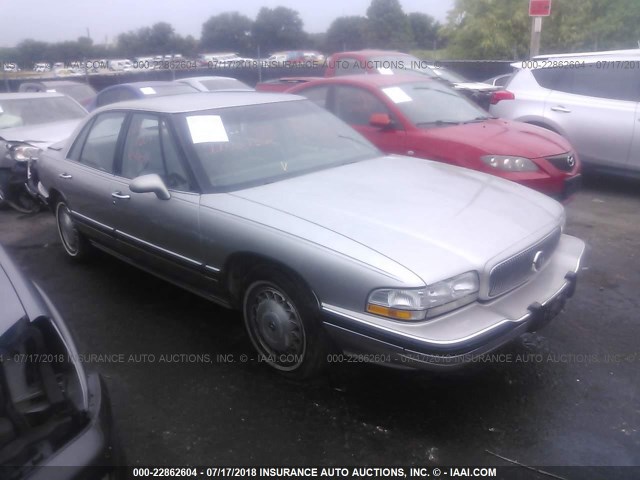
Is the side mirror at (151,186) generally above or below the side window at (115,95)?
below

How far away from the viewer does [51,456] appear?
1709 mm

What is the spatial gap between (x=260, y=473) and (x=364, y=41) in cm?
2708

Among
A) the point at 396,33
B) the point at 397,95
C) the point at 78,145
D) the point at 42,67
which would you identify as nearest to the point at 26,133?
the point at 78,145

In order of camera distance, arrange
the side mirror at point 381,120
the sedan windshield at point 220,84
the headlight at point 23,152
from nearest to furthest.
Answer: the side mirror at point 381,120
the headlight at point 23,152
the sedan windshield at point 220,84

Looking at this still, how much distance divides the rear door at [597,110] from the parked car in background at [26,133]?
6278mm

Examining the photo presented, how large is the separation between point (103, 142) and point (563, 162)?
415 centimetres

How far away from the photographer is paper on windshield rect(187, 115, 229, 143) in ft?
12.3

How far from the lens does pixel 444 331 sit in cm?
265

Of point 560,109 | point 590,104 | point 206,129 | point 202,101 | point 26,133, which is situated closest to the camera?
point 206,129

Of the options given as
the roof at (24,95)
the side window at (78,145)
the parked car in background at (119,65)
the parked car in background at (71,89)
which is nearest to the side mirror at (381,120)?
the side window at (78,145)

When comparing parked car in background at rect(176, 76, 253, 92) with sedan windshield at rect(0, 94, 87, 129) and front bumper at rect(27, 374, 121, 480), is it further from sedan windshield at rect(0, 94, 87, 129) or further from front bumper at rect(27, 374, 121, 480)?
front bumper at rect(27, 374, 121, 480)

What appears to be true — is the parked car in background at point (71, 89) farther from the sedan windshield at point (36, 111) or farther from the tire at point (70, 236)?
the tire at point (70, 236)

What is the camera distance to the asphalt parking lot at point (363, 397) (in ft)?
9.01

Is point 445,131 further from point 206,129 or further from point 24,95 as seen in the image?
point 24,95
